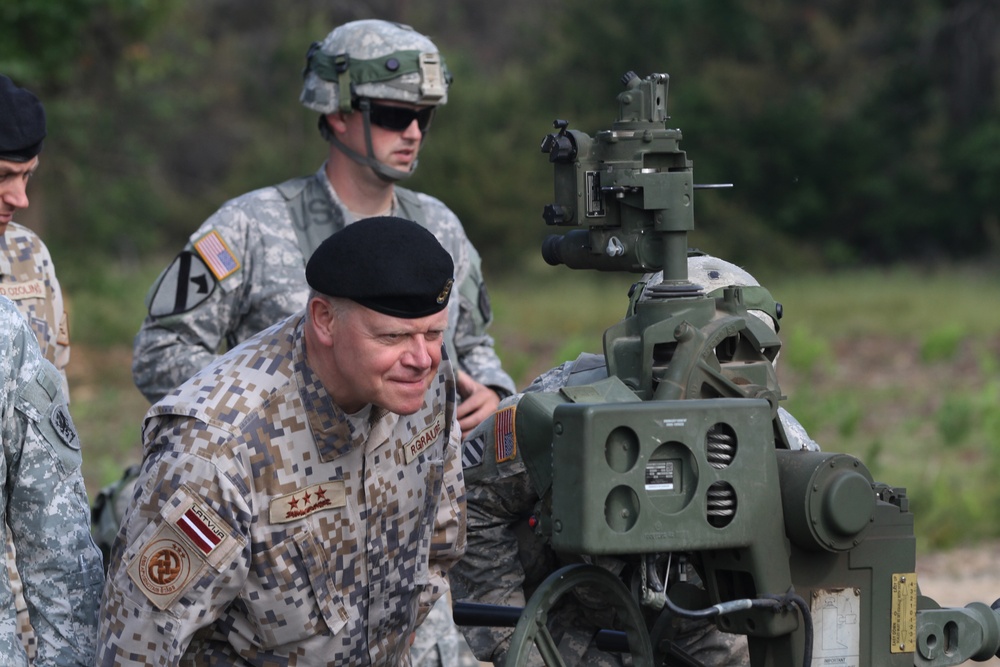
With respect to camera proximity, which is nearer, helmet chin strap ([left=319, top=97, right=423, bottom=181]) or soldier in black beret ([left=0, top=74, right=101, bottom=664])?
soldier in black beret ([left=0, top=74, right=101, bottom=664])

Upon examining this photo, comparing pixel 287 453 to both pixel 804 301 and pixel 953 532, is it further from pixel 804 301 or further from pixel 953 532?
pixel 804 301

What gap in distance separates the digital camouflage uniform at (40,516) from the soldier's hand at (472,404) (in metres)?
1.91

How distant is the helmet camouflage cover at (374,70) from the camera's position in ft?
17.3

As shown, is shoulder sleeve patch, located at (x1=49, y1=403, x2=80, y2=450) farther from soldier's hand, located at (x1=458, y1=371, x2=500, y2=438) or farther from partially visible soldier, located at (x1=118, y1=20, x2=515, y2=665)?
soldier's hand, located at (x1=458, y1=371, x2=500, y2=438)

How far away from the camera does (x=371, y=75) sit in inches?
208

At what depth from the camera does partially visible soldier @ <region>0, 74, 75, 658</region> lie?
427 cm

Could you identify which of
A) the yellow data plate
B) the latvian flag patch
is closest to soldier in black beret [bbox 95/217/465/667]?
the latvian flag patch

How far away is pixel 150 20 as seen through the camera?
56.4 feet

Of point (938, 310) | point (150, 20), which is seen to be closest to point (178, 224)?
point (150, 20)

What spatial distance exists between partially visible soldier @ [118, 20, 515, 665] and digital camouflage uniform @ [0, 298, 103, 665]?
1676 mm

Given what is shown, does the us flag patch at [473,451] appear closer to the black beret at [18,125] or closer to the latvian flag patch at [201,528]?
the latvian flag patch at [201,528]

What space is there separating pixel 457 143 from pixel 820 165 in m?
6.82

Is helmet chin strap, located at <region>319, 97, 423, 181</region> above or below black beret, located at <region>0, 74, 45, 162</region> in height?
below

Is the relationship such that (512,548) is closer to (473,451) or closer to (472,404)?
(473,451)
